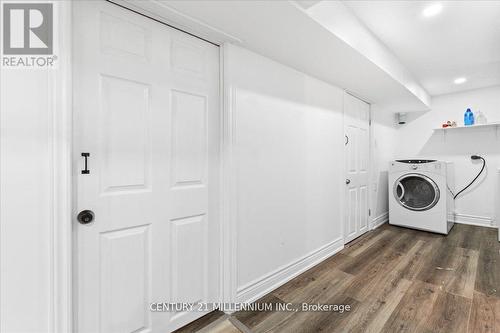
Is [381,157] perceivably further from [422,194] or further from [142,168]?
[142,168]

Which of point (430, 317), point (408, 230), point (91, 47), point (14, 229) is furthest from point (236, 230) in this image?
point (408, 230)

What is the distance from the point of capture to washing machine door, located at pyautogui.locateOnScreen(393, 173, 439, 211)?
3319 millimetres

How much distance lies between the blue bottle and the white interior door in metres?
1.61

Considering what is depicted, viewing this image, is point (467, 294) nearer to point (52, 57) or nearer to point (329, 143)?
point (329, 143)

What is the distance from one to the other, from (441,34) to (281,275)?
265 cm

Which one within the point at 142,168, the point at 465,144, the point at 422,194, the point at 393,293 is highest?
the point at 465,144

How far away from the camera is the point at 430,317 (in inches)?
63.1

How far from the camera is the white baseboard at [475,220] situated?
3623 millimetres

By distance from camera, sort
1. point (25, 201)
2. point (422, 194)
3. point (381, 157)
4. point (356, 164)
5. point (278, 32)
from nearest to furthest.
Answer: point (25, 201)
point (278, 32)
point (356, 164)
point (422, 194)
point (381, 157)

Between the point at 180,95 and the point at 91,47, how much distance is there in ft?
1.66

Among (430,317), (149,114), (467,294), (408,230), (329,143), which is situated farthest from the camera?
(408,230)

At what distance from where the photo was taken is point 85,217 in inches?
44.2

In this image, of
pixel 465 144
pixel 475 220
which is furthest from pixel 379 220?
pixel 465 144

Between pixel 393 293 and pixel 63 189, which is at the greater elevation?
pixel 63 189
